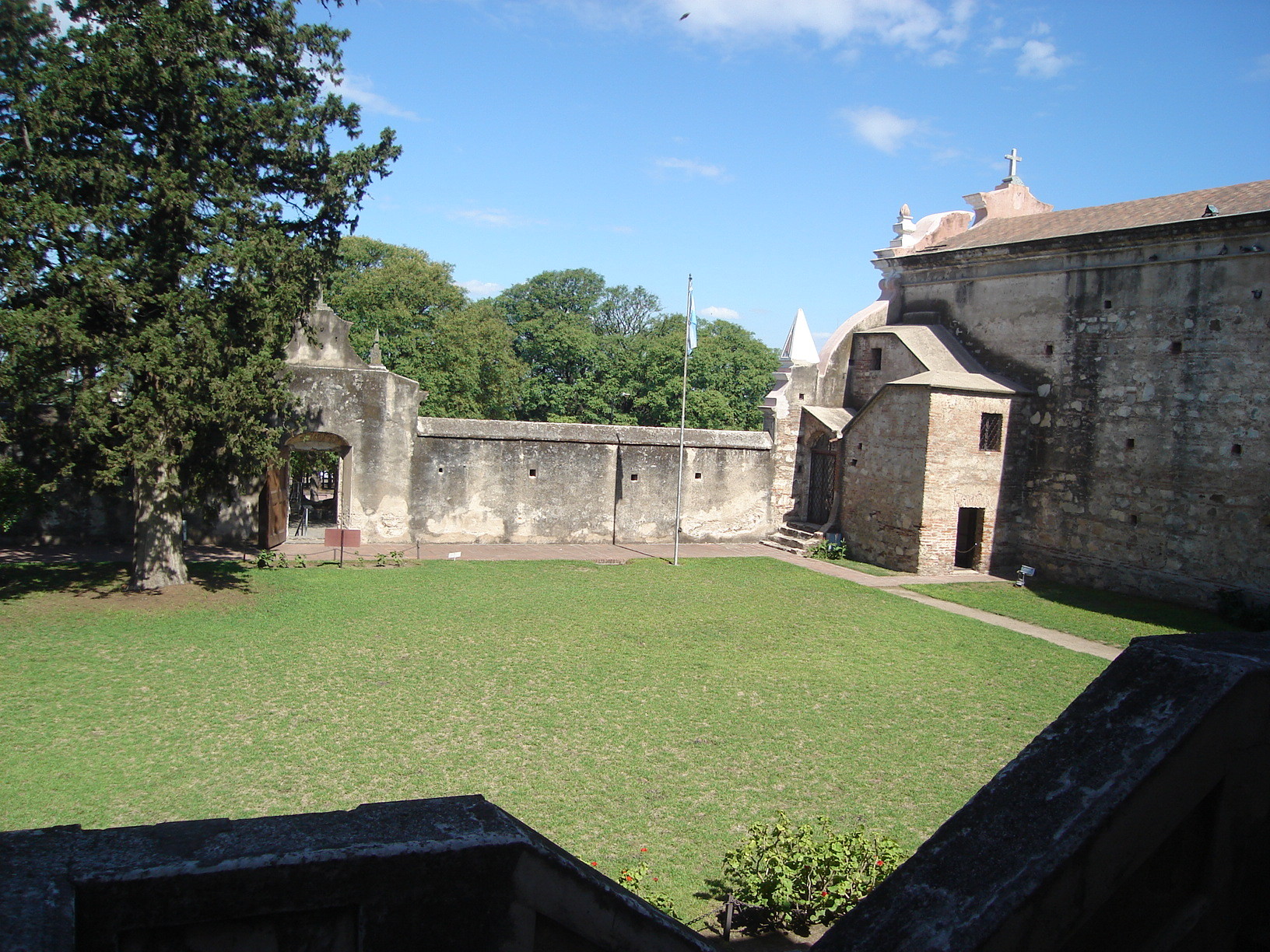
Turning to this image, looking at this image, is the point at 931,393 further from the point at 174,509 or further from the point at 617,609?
the point at 174,509

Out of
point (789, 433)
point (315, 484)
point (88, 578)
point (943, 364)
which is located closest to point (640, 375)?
point (315, 484)

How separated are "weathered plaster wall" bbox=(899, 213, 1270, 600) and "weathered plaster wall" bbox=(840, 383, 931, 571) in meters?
2.60

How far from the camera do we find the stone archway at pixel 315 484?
61.4 feet

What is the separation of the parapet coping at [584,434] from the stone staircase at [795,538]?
216cm

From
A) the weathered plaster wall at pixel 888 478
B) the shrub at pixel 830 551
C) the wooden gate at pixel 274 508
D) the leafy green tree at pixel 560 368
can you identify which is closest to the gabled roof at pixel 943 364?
the weathered plaster wall at pixel 888 478

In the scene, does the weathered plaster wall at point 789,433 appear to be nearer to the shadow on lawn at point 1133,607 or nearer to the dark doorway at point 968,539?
the dark doorway at point 968,539

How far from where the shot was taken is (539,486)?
20250 mm

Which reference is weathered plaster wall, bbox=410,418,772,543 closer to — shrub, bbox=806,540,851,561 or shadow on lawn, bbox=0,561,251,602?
shrub, bbox=806,540,851,561

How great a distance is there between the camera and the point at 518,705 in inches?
382

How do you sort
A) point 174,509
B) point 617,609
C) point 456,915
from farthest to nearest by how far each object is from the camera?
point 617,609
point 174,509
point 456,915

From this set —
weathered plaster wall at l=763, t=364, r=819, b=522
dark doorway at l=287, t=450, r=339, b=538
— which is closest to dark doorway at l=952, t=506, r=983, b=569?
weathered plaster wall at l=763, t=364, r=819, b=522

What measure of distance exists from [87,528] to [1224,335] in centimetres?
2153

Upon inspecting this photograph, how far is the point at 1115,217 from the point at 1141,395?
13.4ft

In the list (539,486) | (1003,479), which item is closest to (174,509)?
(539,486)
